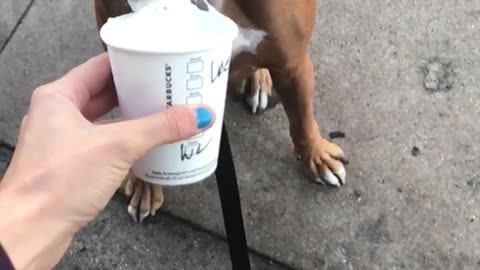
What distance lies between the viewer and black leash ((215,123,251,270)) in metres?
1.73

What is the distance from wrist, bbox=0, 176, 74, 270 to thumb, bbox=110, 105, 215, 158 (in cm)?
14

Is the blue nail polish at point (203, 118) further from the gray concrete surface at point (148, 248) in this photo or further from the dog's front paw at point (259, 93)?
the dog's front paw at point (259, 93)

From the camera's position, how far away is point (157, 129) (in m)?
1.28

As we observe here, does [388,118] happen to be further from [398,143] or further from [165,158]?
[165,158]

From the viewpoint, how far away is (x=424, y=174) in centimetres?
226

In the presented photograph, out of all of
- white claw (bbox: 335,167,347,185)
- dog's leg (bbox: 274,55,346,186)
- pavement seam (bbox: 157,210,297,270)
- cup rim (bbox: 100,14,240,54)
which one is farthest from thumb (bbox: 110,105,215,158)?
white claw (bbox: 335,167,347,185)

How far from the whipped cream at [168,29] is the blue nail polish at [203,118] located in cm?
12

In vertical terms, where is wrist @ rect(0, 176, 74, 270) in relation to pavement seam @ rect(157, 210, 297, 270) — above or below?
above

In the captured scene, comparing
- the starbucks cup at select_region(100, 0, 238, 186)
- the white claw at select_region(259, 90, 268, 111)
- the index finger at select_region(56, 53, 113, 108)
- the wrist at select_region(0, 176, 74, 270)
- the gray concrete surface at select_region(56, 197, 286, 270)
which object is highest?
the starbucks cup at select_region(100, 0, 238, 186)

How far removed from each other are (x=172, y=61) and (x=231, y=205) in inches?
26.0

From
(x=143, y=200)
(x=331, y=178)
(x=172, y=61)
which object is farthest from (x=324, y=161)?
(x=172, y=61)

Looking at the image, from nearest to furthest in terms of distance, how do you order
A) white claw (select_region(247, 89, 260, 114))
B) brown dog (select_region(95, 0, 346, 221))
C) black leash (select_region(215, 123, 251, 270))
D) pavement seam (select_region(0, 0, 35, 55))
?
1. black leash (select_region(215, 123, 251, 270))
2. brown dog (select_region(95, 0, 346, 221))
3. white claw (select_region(247, 89, 260, 114))
4. pavement seam (select_region(0, 0, 35, 55))

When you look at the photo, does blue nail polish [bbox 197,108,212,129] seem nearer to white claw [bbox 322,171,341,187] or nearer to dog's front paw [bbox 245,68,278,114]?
white claw [bbox 322,171,341,187]

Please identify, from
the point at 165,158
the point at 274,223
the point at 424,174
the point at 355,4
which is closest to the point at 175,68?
the point at 165,158
